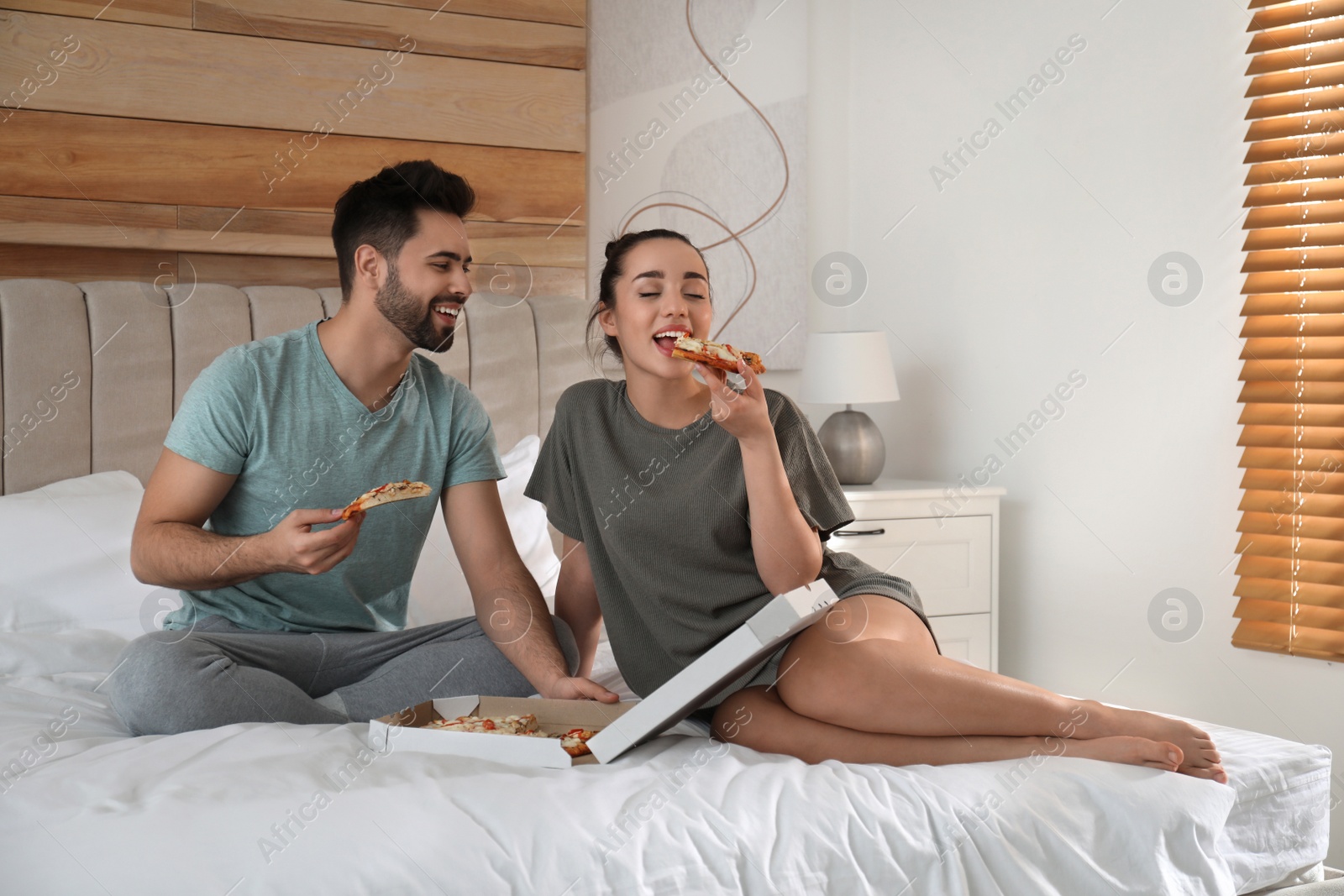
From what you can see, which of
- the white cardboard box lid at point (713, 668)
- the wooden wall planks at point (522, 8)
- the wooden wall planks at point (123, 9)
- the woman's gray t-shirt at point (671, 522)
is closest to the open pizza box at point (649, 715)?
the white cardboard box lid at point (713, 668)

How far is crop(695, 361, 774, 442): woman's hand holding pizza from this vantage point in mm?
1371

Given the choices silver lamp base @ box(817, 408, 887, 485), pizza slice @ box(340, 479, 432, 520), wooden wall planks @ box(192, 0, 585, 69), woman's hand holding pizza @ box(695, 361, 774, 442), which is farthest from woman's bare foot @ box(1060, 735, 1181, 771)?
wooden wall planks @ box(192, 0, 585, 69)

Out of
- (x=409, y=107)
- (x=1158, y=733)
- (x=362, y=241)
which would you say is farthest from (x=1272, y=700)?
(x=409, y=107)

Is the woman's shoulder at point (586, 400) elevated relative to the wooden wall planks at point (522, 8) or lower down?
lower down

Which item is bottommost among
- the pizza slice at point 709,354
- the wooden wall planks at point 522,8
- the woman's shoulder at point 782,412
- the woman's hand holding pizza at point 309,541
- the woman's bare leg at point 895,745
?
the woman's bare leg at point 895,745

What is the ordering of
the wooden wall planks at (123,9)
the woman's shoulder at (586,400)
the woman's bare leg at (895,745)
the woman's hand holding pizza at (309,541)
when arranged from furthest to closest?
the wooden wall planks at (123,9)
the woman's shoulder at (586,400)
the woman's hand holding pizza at (309,541)
the woman's bare leg at (895,745)

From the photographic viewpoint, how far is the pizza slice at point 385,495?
4.39ft

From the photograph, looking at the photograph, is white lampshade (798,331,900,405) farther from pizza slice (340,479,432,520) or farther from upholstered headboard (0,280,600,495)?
pizza slice (340,479,432,520)

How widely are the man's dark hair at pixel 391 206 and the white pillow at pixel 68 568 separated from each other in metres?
0.62

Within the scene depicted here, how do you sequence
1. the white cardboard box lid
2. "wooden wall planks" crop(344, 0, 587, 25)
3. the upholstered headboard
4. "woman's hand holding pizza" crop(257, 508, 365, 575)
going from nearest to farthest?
1. the white cardboard box lid
2. "woman's hand holding pizza" crop(257, 508, 365, 575)
3. the upholstered headboard
4. "wooden wall planks" crop(344, 0, 587, 25)

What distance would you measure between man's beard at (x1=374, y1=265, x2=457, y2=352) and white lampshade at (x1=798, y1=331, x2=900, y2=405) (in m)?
1.44

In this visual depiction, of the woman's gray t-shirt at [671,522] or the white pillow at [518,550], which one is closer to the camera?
the woman's gray t-shirt at [671,522]

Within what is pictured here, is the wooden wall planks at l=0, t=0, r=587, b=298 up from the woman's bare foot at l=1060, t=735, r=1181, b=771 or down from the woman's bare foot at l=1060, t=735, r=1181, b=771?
up

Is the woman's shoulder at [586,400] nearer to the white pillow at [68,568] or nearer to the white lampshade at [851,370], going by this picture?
the white pillow at [68,568]
